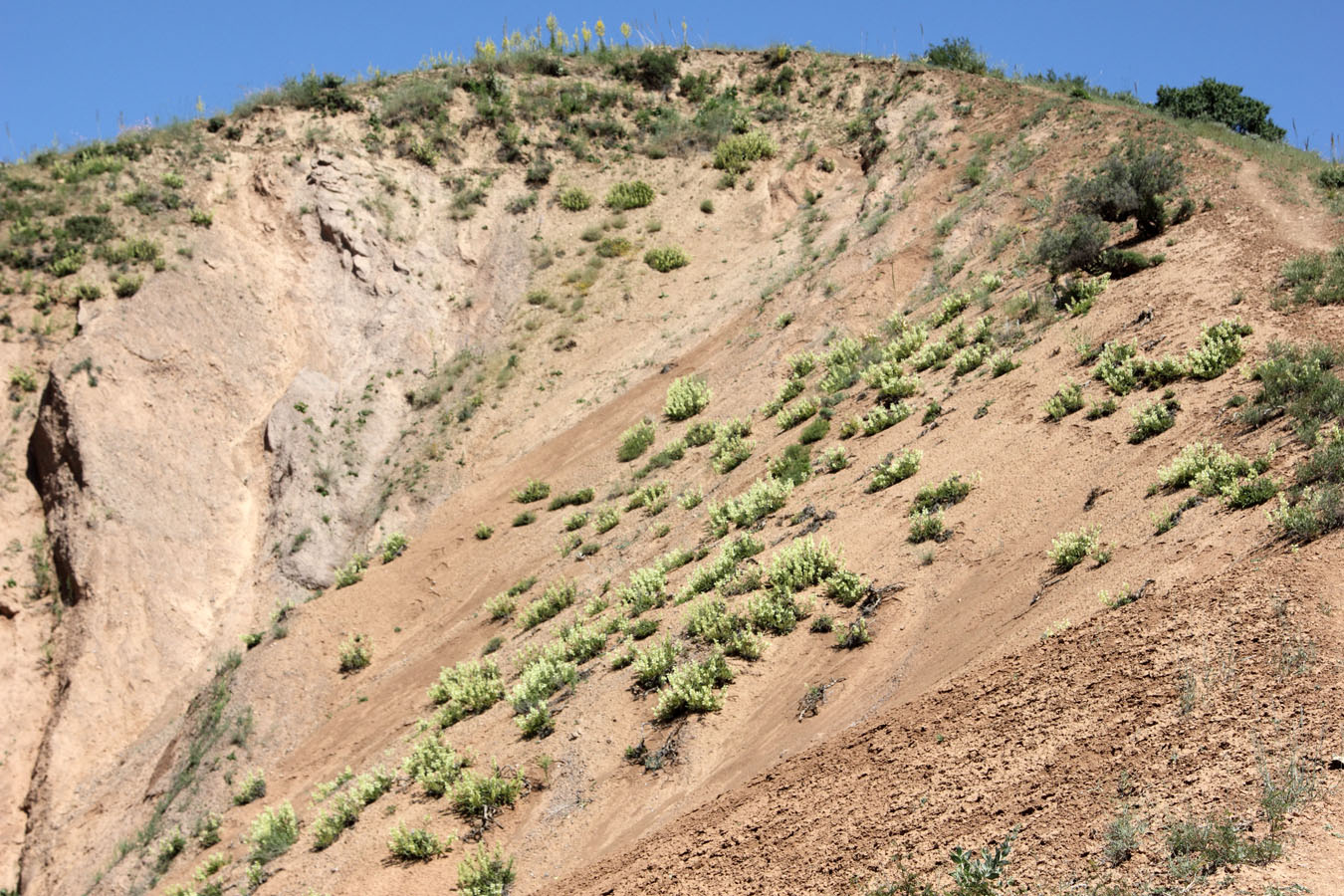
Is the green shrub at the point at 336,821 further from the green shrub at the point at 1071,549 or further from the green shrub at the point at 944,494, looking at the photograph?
the green shrub at the point at 1071,549

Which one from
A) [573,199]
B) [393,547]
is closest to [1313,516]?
[393,547]

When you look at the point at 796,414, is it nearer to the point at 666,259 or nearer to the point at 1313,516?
the point at 1313,516

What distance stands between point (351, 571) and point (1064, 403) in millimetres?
12699

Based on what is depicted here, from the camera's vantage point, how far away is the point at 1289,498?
843 centimetres

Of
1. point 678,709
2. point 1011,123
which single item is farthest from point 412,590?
point 1011,123

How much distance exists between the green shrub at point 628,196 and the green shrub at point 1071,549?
19.8 metres

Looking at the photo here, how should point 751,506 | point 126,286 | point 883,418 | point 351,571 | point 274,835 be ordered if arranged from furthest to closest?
1. point 126,286
2. point 351,571
3. point 883,418
4. point 751,506
5. point 274,835

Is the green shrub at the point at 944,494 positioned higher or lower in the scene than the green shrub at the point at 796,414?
lower

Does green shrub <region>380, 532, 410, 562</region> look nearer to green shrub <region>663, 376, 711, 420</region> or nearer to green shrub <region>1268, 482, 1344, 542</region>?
green shrub <region>663, 376, 711, 420</region>

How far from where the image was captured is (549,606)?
1513 centimetres

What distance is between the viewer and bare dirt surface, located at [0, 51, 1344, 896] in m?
7.22

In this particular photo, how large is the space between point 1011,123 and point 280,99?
18146 mm

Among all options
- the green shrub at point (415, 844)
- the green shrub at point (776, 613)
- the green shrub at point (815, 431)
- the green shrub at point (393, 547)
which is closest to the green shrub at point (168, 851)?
the green shrub at point (415, 844)

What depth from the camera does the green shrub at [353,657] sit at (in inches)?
679
